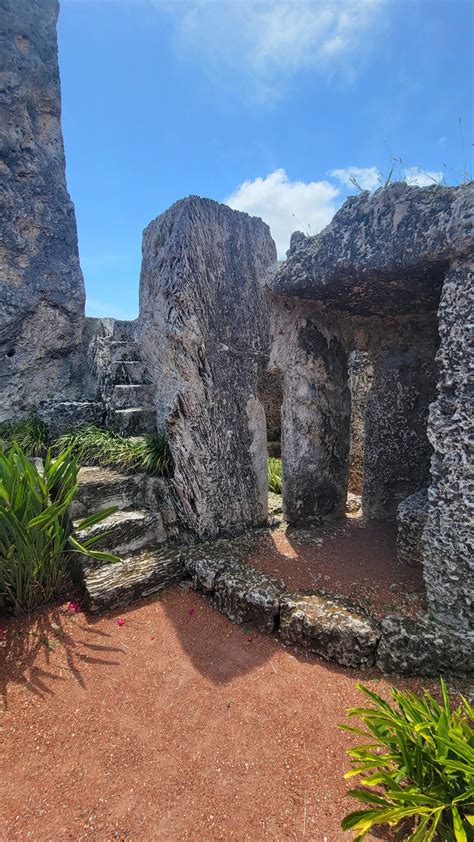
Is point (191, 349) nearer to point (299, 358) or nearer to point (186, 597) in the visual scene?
point (299, 358)

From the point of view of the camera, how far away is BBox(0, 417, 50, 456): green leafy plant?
16.9 ft

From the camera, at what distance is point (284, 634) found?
296 centimetres

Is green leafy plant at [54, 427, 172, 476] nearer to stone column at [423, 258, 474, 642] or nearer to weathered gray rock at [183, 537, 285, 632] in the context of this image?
weathered gray rock at [183, 537, 285, 632]

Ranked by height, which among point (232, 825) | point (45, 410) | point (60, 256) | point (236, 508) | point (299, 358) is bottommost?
point (232, 825)

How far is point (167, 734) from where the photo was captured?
7.45 feet

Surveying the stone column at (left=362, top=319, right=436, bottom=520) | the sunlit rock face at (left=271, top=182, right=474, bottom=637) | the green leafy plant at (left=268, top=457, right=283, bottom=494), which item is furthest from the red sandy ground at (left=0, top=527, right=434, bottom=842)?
the green leafy plant at (left=268, top=457, right=283, bottom=494)

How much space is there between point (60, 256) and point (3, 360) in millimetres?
1879

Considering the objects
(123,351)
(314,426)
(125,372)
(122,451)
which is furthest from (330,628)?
(123,351)

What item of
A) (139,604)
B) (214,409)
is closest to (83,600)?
(139,604)

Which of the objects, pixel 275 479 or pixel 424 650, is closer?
pixel 424 650

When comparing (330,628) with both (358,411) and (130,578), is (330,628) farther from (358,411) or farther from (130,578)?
(358,411)

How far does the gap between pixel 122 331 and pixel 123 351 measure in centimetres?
89

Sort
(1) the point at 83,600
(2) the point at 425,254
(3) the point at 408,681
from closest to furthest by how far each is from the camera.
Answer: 1. (3) the point at 408,681
2. (2) the point at 425,254
3. (1) the point at 83,600

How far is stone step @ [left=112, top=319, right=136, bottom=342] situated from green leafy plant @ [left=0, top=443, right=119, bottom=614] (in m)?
3.34
